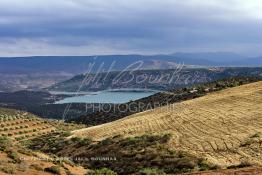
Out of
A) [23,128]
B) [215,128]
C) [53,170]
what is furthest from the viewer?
[23,128]

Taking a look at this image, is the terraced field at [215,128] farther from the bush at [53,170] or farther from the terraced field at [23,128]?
the bush at [53,170]

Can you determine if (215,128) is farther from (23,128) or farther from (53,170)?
(23,128)

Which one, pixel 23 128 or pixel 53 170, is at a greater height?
pixel 53 170

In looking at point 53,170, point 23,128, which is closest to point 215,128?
point 53,170

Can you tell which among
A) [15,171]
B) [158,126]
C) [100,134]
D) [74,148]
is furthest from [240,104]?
[15,171]

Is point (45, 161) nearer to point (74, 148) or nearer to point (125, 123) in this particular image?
point (74, 148)

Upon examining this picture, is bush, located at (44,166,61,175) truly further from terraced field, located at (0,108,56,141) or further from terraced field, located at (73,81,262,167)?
terraced field, located at (0,108,56,141)

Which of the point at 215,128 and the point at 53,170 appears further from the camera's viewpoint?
the point at 215,128

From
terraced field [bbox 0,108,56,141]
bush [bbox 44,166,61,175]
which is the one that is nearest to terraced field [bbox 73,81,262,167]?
terraced field [bbox 0,108,56,141]
